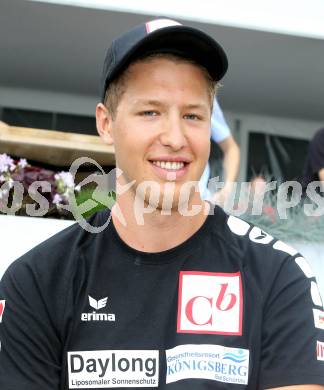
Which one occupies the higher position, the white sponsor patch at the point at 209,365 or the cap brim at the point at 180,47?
the cap brim at the point at 180,47

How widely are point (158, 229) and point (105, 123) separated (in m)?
0.34

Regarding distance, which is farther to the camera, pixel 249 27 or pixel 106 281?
pixel 249 27

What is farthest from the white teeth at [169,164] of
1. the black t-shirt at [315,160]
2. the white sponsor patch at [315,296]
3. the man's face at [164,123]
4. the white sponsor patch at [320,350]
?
the black t-shirt at [315,160]

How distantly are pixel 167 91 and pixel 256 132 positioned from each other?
23.7 feet

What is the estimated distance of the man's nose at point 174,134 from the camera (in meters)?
1.75

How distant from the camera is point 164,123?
1772mm

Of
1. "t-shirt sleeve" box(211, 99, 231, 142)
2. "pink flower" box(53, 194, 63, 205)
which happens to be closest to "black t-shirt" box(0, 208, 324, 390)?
"pink flower" box(53, 194, 63, 205)

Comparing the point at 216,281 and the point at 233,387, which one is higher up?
the point at 216,281

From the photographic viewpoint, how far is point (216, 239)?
5.98 ft

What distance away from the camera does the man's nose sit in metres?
1.75

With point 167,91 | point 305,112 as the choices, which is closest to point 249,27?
point 305,112

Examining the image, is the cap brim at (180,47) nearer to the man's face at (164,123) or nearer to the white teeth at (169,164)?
the man's face at (164,123)

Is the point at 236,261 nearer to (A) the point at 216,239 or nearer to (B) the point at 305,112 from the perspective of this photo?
(A) the point at 216,239

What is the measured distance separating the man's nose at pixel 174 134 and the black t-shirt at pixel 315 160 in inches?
111
